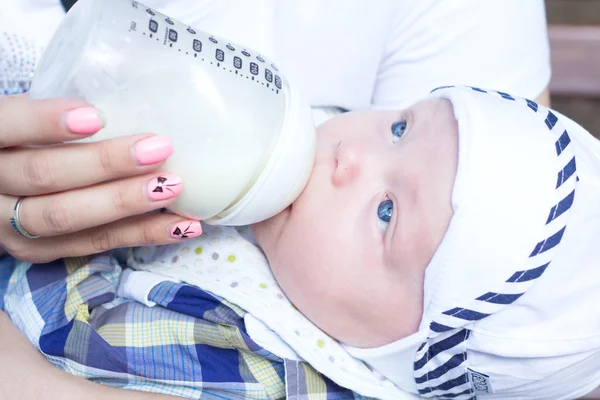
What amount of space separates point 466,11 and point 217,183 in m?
0.75

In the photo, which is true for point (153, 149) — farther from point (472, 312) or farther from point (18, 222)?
point (472, 312)

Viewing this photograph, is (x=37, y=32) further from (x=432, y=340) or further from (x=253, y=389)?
(x=432, y=340)

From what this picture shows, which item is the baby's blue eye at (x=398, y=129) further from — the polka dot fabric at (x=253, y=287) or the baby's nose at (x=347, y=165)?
the polka dot fabric at (x=253, y=287)

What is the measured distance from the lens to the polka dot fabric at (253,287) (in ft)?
3.68

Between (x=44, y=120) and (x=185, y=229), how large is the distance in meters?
0.26

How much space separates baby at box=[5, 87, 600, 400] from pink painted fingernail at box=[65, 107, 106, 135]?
0.38 meters

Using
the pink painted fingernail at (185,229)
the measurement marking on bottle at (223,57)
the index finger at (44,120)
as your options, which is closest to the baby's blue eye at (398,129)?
the measurement marking on bottle at (223,57)

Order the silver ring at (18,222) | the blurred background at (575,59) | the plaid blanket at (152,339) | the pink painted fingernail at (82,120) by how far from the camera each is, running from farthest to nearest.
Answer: the blurred background at (575,59) → the plaid blanket at (152,339) → the silver ring at (18,222) → the pink painted fingernail at (82,120)

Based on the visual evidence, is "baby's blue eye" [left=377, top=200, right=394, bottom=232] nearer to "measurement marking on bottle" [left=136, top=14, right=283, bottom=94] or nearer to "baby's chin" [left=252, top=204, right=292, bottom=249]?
"baby's chin" [left=252, top=204, right=292, bottom=249]

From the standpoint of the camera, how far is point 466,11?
1.34m

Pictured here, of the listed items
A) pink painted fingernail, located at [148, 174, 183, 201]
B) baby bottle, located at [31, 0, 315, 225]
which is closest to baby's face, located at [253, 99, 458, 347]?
baby bottle, located at [31, 0, 315, 225]

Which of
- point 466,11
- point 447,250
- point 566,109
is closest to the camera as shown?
point 447,250

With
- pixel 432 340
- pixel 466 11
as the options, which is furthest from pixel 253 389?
pixel 466 11

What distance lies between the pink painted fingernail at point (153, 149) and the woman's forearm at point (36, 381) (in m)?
0.42
